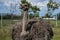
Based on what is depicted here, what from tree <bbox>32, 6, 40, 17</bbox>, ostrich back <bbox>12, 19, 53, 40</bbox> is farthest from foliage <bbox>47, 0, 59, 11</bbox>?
ostrich back <bbox>12, 19, 53, 40</bbox>

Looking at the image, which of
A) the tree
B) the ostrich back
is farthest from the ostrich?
the tree

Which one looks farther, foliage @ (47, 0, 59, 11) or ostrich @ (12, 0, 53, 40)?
foliage @ (47, 0, 59, 11)

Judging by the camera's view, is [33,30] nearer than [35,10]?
Yes

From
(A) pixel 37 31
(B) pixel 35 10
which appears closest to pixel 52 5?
(B) pixel 35 10

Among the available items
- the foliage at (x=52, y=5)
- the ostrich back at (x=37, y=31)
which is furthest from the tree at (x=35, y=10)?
the ostrich back at (x=37, y=31)

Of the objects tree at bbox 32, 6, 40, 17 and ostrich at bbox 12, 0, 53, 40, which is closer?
ostrich at bbox 12, 0, 53, 40

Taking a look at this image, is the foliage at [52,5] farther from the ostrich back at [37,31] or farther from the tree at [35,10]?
the ostrich back at [37,31]

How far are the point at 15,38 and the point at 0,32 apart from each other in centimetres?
331

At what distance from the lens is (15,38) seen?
6.68 m

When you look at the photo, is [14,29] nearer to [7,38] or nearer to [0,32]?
[7,38]

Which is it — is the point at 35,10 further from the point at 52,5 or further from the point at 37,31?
the point at 37,31

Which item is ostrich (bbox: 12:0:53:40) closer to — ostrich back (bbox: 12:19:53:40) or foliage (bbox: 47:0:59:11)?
ostrich back (bbox: 12:19:53:40)

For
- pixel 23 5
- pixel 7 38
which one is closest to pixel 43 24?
pixel 23 5

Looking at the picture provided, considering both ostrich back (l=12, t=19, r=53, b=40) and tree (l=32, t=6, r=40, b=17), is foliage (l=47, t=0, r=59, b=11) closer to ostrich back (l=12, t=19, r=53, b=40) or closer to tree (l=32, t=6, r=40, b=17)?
tree (l=32, t=6, r=40, b=17)
